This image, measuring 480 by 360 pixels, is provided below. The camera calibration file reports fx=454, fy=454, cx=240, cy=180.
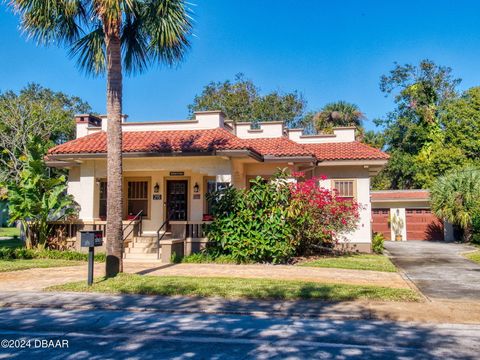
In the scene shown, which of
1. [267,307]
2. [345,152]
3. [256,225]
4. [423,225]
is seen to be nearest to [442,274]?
[256,225]

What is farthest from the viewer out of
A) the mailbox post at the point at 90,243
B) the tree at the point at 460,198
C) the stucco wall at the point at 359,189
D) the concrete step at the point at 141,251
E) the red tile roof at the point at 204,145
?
the tree at the point at 460,198

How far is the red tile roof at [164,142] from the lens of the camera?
1576cm

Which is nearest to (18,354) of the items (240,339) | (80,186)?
(240,339)

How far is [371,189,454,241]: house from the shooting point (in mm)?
29156

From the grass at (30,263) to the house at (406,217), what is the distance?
66.2 ft

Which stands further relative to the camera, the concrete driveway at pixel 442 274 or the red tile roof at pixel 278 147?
the red tile roof at pixel 278 147

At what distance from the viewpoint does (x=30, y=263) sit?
14195 millimetres

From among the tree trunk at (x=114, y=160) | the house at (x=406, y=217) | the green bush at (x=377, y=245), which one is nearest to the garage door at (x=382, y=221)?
the house at (x=406, y=217)

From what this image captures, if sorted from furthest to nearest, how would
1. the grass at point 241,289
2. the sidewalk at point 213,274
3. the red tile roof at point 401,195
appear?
Result: the red tile roof at point 401,195
the sidewalk at point 213,274
the grass at point 241,289

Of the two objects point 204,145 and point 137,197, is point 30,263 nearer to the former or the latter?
point 137,197

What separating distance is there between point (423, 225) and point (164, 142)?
19.7 metres

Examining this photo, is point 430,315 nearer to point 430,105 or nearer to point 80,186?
point 80,186

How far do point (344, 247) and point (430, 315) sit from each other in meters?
10.9

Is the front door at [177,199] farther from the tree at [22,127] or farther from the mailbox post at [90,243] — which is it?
the tree at [22,127]
